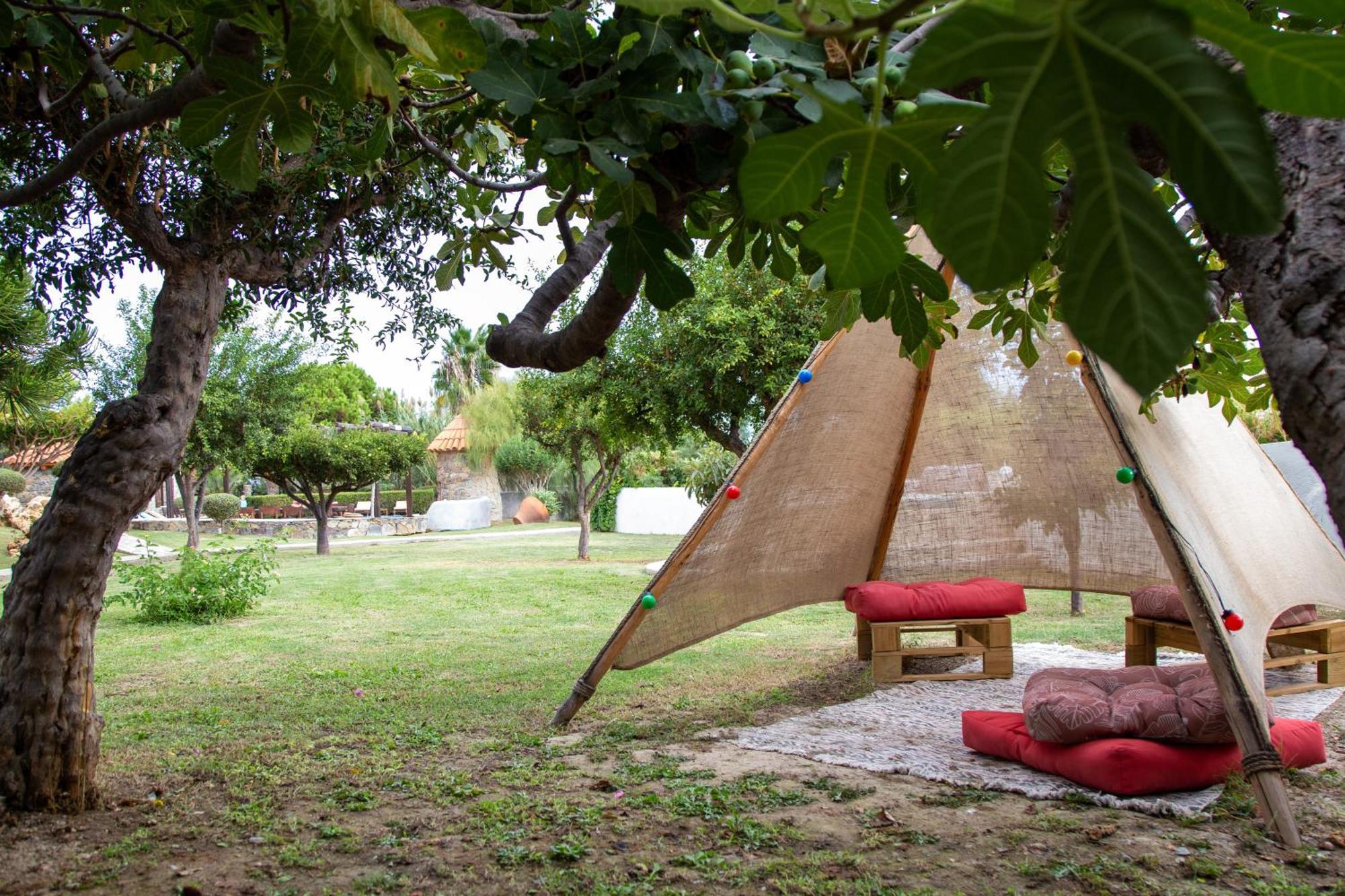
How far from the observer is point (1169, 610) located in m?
4.62

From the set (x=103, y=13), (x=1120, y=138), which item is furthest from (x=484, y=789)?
(x=1120, y=138)

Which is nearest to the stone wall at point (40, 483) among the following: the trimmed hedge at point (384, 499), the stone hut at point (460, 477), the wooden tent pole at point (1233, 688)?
the trimmed hedge at point (384, 499)

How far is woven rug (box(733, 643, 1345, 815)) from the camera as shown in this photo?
10.2 feet

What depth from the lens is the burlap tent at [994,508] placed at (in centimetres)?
329

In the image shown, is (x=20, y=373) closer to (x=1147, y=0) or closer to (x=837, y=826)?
(x=837, y=826)

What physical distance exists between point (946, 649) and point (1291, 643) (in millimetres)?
1755

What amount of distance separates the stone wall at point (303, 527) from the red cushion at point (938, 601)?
688 inches

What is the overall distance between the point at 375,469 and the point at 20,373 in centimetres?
687

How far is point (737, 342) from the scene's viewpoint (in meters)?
9.33

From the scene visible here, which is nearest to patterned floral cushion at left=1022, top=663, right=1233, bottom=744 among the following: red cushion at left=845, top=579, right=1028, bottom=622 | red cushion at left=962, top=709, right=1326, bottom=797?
red cushion at left=962, top=709, right=1326, bottom=797

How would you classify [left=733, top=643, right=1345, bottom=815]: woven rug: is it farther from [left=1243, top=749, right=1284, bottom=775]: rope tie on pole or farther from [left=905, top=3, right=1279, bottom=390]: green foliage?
[left=905, top=3, right=1279, bottom=390]: green foliage

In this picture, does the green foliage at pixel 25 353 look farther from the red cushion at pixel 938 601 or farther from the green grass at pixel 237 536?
the red cushion at pixel 938 601

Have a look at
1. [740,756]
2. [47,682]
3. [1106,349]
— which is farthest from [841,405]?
[1106,349]

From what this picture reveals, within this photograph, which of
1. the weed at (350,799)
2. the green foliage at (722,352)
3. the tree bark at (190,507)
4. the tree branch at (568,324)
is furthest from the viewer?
the tree bark at (190,507)
